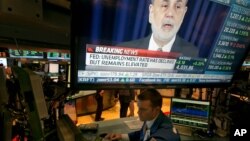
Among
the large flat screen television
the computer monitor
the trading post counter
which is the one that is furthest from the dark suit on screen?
the trading post counter

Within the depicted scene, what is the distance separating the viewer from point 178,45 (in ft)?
5.40

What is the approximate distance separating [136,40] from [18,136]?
1.00 meters

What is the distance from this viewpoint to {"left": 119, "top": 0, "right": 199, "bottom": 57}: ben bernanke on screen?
145 centimetres

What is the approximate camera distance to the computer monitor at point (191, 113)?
2.78 metres

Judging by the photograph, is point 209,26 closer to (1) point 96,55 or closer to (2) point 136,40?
(2) point 136,40

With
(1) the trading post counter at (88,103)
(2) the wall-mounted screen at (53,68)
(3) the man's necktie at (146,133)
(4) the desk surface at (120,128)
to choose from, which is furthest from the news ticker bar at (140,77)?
(2) the wall-mounted screen at (53,68)

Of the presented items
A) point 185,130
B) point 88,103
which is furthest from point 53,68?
point 185,130

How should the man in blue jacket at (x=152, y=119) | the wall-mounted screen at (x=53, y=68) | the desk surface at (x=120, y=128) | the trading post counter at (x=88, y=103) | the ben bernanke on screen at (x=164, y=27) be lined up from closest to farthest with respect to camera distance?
1. the ben bernanke on screen at (x=164, y=27)
2. the man in blue jacket at (x=152, y=119)
3. the desk surface at (x=120, y=128)
4. the trading post counter at (x=88, y=103)
5. the wall-mounted screen at (x=53, y=68)

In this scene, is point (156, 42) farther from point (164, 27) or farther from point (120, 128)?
point (120, 128)

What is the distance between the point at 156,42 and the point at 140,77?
25 centimetres

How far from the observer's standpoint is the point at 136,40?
145 centimetres

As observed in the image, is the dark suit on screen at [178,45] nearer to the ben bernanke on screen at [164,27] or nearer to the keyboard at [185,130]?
the ben bernanke on screen at [164,27]

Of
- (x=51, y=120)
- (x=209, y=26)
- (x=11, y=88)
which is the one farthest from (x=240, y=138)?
(x=11, y=88)

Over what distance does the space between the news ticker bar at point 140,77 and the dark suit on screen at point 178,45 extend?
6.8 inches
